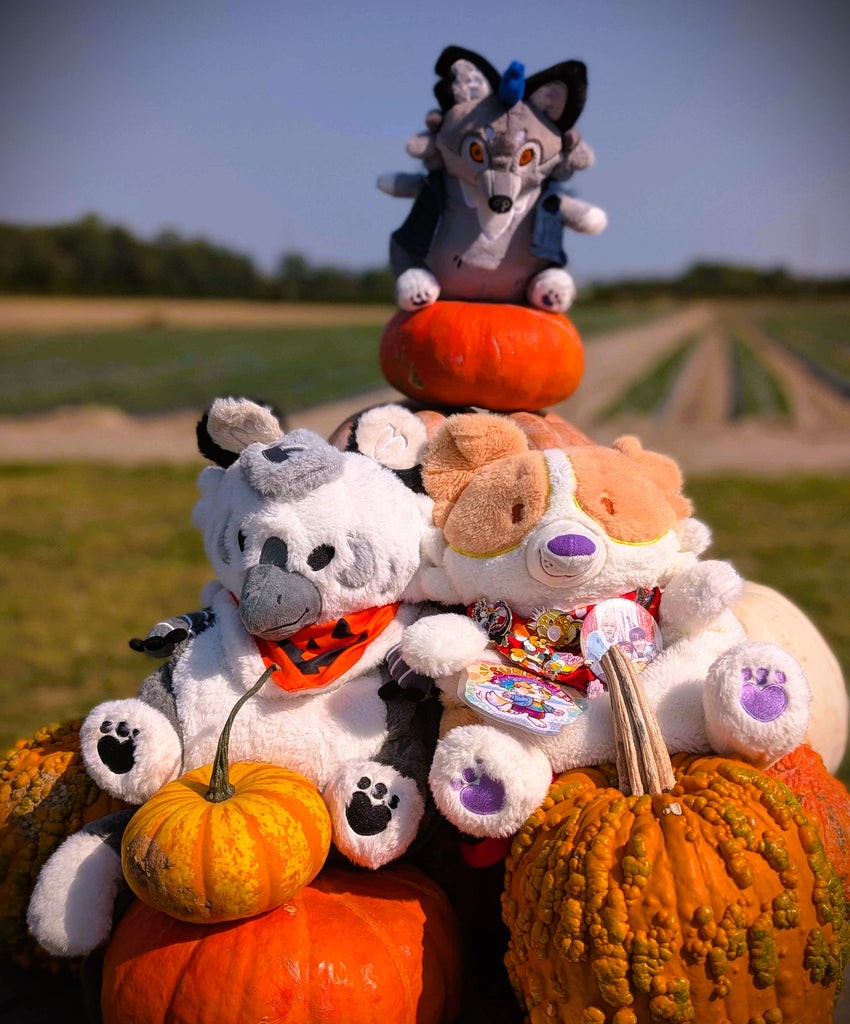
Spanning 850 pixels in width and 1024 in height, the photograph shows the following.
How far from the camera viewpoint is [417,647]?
202 centimetres

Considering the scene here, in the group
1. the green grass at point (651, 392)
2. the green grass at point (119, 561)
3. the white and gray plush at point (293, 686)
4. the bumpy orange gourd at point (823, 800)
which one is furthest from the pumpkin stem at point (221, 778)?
the green grass at point (651, 392)

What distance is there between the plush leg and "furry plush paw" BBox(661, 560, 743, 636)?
53.3 inches

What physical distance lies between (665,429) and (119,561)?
1548 centimetres

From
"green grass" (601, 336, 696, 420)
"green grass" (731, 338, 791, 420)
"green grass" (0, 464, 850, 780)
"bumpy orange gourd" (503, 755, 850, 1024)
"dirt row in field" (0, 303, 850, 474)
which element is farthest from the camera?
"green grass" (601, 336, 696, 420)

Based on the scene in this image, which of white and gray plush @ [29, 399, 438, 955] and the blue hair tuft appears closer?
white and gray plush @ [29, 399, 438, 955]

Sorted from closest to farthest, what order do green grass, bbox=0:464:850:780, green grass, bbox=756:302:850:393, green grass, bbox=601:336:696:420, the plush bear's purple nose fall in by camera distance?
the plush bear's purple nose < green grass, bbox=0:464:850:780 < green grass, bbox=601:336:696:420 < green grass, bbox=756:302:850:393

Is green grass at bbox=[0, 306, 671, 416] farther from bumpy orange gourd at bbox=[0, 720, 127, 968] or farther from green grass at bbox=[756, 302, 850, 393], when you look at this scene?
bumpy orange gourd at bbox=[0, 720, 127, 968]

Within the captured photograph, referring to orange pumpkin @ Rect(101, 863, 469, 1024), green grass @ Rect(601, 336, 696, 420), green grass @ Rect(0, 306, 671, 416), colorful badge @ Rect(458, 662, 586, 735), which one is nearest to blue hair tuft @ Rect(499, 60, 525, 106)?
colorful badge @ Rect(458, 662, 586, 735)

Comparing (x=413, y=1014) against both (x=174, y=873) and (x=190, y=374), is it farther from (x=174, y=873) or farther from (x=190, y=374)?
(x=190, y=374)

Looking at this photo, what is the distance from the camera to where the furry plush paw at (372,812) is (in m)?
1.99

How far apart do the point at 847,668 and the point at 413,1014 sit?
5.00m

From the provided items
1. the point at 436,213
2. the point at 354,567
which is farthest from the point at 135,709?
the point at 436,213

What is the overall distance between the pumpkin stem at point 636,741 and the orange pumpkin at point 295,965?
59 centimetres

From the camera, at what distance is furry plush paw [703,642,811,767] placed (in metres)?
1.86
